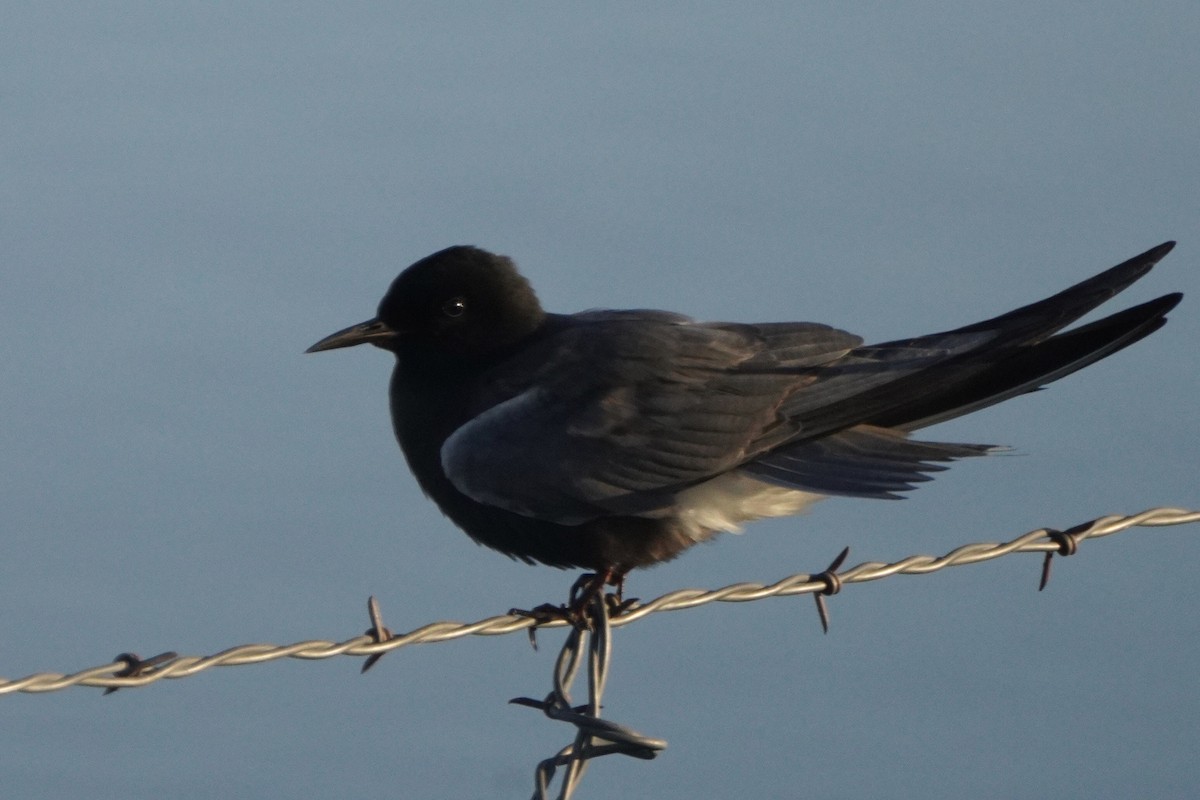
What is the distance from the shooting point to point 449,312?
546cm

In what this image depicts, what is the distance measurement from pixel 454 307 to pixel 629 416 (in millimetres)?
849

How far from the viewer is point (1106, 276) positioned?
4.55 m

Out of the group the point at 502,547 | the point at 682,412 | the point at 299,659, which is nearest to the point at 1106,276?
the point at 682,412

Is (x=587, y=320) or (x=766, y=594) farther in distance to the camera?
(x=587, y=320)

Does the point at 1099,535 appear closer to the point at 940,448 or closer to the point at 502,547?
the point at 940,448

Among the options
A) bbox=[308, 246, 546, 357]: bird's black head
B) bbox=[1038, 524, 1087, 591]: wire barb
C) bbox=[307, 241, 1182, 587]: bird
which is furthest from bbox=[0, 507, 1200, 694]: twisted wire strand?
bbox=[308, 246, 546, 357]: bird's black head

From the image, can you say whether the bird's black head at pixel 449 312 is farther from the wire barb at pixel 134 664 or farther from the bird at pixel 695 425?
the wire barb at pixel 134 664

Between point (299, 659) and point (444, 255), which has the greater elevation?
point (444, 255)

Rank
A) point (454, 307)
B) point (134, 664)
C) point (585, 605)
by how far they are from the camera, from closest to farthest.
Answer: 1. point (134, 664)
2. point (585, 605)
3. point (454, 307)

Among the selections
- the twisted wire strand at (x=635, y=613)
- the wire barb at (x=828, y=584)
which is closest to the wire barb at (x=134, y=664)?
the twisted wire strand at (x=635, y=613)

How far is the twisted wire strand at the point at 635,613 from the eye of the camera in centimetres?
297

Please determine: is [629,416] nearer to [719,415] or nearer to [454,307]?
[719,415]

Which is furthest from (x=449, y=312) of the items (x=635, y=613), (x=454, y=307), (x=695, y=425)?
(x=635, y=613)

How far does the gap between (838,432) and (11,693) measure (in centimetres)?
270
